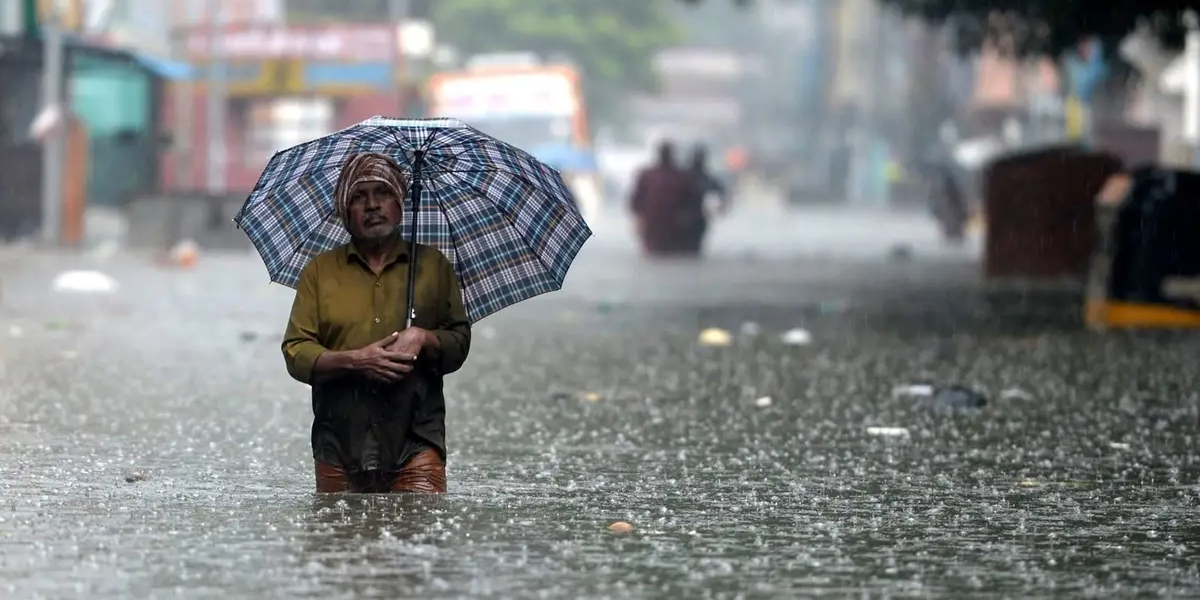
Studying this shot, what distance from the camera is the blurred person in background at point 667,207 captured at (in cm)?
3503

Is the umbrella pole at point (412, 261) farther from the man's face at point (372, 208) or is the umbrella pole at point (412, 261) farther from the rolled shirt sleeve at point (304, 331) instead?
the rolled shirt sleeve at point (304, 331)

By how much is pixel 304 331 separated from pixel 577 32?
87.0 metres

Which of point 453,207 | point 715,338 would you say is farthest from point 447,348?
point 715,338

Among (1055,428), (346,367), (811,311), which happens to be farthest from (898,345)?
(346,367)

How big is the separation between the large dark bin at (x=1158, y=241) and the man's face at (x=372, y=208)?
1204cm

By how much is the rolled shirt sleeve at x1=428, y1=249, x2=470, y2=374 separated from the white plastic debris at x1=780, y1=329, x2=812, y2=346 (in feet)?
31.7

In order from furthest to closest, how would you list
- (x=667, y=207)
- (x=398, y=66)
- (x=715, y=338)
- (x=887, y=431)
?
1. (x=398, y=66)
2. (x=667, y=207)
3. (x=715, y=338)
4. (x=887, y=431)

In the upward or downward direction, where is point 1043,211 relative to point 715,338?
upward

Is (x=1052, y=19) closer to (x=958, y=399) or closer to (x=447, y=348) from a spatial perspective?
(x=958, y=399)

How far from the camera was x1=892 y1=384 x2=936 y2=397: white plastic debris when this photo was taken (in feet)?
46.3

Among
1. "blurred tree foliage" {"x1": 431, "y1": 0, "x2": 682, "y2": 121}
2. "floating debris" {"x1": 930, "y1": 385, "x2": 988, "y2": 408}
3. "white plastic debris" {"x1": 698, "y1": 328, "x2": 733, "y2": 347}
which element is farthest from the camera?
"blurred tree foliage" {"x1": 431, "y1": 0, "x2": 682, "y2": 121}

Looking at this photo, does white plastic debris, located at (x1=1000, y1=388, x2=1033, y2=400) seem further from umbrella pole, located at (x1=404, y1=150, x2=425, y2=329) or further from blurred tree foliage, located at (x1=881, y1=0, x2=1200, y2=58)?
blurred tree foliage, located at (x1=881, y1=0, x2=1200, y2=58)

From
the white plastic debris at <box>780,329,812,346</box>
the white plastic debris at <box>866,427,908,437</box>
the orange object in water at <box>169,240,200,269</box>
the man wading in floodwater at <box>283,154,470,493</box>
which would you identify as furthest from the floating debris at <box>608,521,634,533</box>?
the orange object in water at <box>169,240,200,269</box>

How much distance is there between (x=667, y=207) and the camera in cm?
3534
